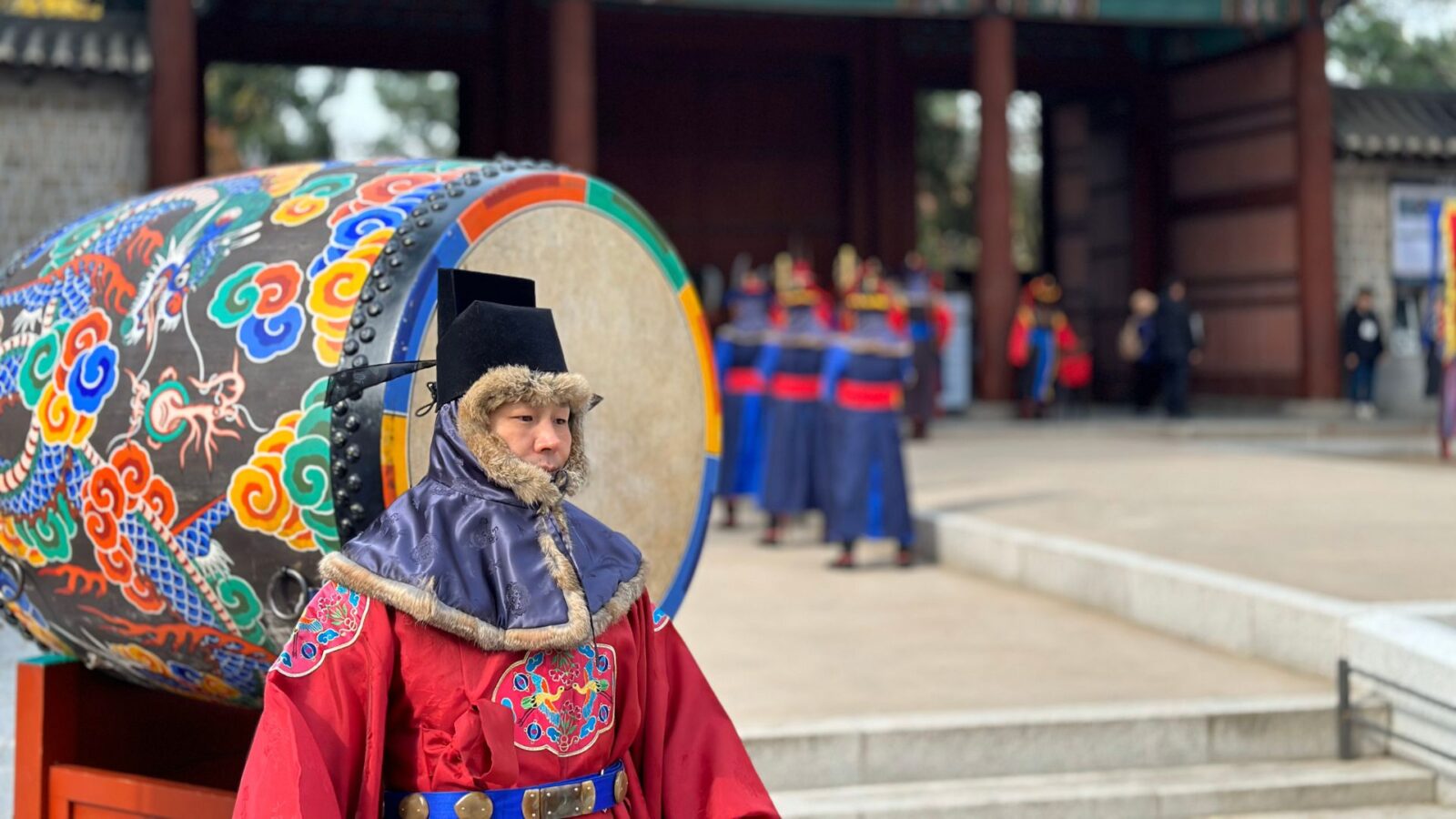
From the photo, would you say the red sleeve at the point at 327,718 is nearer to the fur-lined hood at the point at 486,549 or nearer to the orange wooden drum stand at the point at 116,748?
the fur-lined hood at the point at 486,549

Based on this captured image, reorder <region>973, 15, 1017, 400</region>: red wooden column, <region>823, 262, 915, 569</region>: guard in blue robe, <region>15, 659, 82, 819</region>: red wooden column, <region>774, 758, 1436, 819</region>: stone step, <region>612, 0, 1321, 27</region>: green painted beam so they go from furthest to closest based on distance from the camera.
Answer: <region>973, 15, 1017, 400</region>: red wooden column
<region>612, 0, 1321, 27</region>: green painted beam
<region>823, 262, 915, 569</region>: guard in blue robe
<region>774, 758, 1436, 819</region>: stone step
<region>15, 659, 82, 819</region>: red wooden column

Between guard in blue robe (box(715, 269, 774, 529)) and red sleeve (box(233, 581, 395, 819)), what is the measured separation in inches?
309

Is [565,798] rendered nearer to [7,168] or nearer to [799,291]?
[799,291]

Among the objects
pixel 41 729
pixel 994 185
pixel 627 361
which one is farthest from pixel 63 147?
pixel 627 361

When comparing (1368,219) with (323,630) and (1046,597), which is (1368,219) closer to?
(1046,597)

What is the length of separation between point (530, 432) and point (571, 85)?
12118 millimetres

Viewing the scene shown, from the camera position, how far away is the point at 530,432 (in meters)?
2.24

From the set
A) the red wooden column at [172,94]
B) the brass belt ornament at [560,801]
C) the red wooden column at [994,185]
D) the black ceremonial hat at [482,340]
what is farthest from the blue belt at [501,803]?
the red wooden column at [994,185]

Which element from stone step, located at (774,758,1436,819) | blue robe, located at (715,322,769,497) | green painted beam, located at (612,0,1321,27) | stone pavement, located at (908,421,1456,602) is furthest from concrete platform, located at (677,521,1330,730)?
green painted beam, located at (612,0,1321,27)

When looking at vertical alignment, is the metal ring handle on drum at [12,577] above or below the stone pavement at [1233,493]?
above

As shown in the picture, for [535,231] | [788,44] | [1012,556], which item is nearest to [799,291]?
[1012,556]

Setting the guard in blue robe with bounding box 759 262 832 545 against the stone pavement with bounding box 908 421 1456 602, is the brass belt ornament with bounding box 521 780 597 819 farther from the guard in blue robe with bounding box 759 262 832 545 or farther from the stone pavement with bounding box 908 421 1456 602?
the guard in blue robe with bounding box 759 262 832 545

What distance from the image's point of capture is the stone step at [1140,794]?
442 cm

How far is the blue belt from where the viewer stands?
86.6 inches
